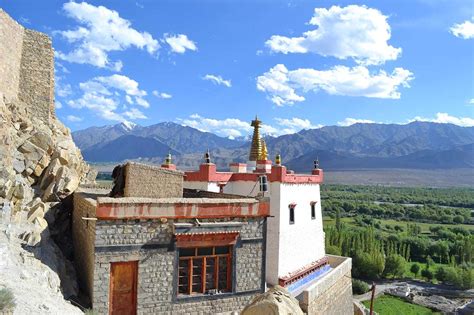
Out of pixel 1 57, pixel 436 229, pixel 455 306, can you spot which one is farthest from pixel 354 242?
pixel 1 57

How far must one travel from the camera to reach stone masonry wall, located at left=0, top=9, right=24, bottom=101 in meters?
19.2

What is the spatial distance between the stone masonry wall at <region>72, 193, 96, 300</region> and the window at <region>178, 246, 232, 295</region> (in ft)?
9.26

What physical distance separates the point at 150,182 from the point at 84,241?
3.01 m

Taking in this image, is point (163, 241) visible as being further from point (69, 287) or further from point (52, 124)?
point (52, 124)

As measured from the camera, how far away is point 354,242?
5753cm

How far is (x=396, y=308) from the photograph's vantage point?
45969 mm

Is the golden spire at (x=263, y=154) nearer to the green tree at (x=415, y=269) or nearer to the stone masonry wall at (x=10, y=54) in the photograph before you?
the stone masonry wall at (x=10, y=54)

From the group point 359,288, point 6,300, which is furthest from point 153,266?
point 359,288

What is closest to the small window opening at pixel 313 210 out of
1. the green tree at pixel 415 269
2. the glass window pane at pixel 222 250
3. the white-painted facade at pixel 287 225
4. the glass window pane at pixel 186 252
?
the white-painted facade at pixel 287 225

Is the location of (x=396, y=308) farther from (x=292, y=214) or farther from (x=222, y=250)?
(x=222, y=250)

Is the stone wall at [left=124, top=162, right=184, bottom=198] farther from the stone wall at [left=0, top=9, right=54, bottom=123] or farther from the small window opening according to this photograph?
the small window opening

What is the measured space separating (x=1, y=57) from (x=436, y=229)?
87.7 metres

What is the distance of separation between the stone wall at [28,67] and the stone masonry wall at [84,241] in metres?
7.15

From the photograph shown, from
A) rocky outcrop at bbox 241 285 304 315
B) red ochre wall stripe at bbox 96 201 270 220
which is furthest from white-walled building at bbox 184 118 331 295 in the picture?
rocky outcrop at bbox 241 285 304 315
